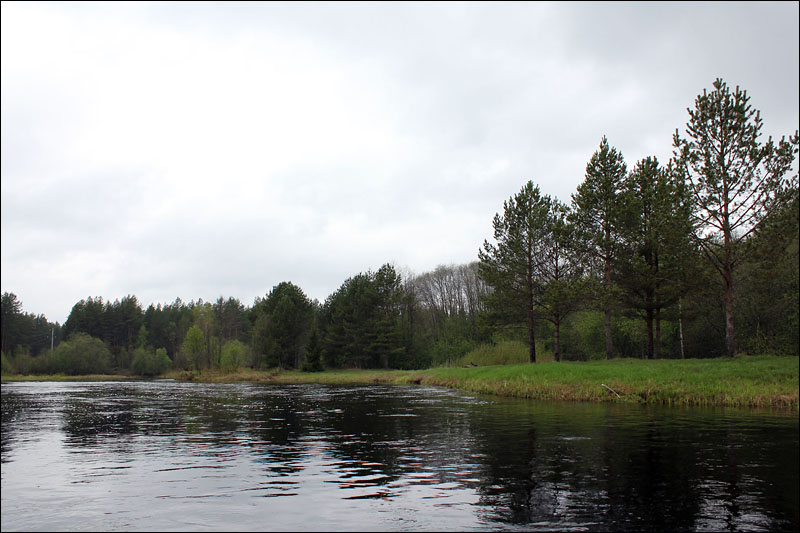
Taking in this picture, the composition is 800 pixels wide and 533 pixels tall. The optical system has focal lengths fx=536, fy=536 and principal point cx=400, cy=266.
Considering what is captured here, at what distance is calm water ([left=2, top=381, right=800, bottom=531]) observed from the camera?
9133mm

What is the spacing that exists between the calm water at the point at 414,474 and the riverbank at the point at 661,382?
8.37 ft

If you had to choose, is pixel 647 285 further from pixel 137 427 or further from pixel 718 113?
pixel 137 427

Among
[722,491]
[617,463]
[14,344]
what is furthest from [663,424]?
[14,344]

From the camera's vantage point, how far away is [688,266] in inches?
1427

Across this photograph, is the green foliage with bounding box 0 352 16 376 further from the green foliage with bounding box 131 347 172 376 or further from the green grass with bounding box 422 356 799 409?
the green grass with bounding box 422 356 799 409

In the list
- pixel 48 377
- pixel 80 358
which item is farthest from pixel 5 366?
pixel 80 358

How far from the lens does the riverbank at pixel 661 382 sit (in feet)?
79.3

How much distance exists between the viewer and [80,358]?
325ft

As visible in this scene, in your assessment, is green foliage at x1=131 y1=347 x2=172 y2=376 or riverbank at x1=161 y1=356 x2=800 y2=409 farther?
green foliage at x1=131 y1=347 x2=172 y2=376

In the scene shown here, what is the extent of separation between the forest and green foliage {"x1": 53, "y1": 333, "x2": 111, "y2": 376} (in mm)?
262

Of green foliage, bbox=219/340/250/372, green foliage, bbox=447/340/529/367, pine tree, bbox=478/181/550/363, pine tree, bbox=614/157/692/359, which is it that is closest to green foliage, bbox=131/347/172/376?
green foliage, bbox=219/340/250/372

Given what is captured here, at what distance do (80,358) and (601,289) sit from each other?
311ft

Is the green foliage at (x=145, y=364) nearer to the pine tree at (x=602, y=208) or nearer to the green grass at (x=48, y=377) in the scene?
the green grass at (x=48, y=377)

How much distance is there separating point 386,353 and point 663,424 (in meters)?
73.8
